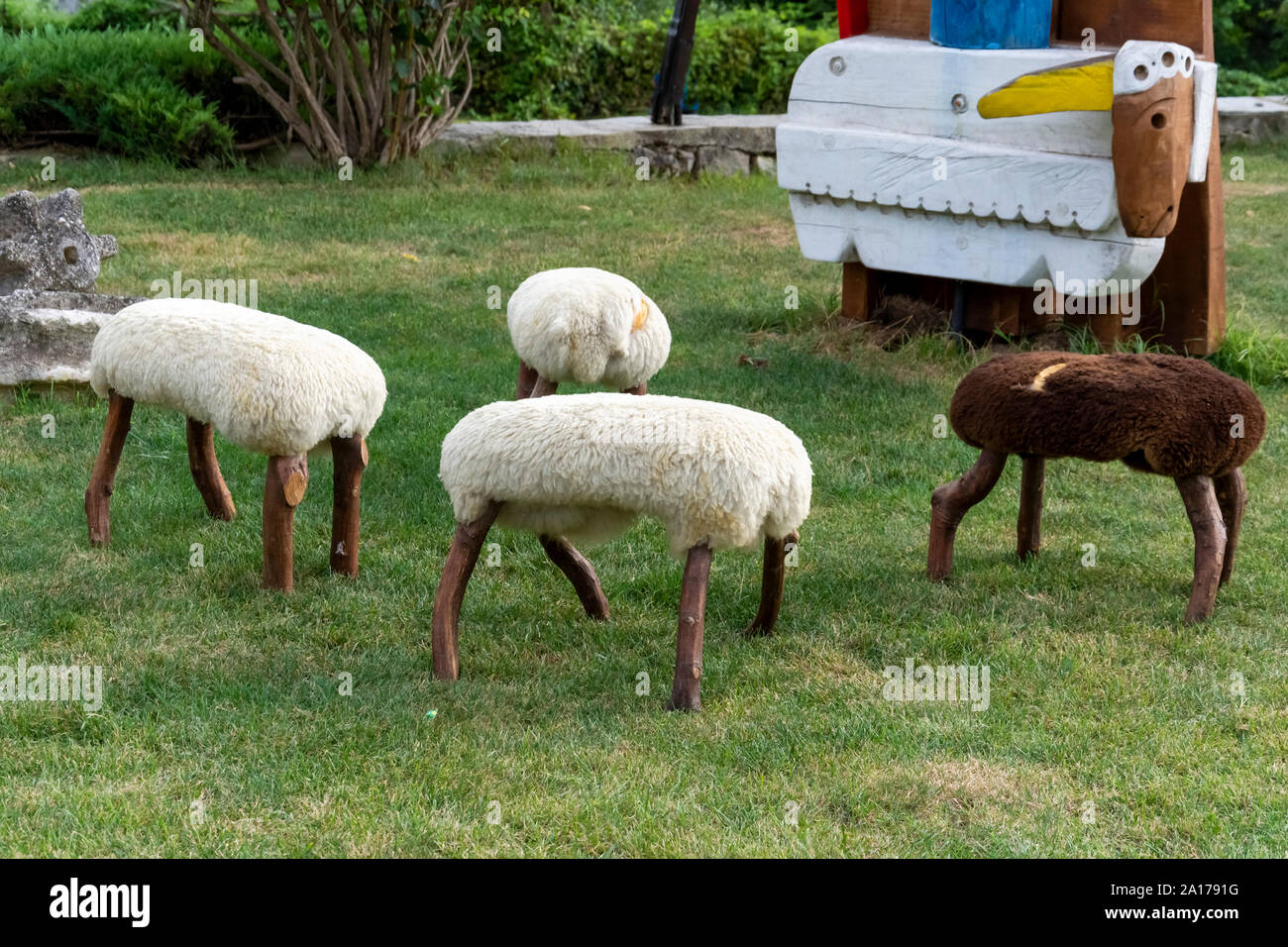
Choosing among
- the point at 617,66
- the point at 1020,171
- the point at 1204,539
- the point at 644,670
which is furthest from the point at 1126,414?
the point at 617,66

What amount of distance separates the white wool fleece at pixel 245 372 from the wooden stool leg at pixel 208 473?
48cm

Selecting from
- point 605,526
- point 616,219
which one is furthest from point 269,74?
point 605,526

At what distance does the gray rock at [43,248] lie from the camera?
753 centimetres

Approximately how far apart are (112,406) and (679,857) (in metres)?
3.01

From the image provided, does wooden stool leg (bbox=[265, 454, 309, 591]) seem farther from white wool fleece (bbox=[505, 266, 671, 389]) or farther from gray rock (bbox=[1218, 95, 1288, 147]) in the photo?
gray rock (bbox=[1218, 95, 1288, 147])

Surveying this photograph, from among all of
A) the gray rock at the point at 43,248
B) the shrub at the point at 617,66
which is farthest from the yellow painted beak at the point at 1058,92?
the shrub at the point at 617,66

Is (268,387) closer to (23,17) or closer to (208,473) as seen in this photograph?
(208,473)

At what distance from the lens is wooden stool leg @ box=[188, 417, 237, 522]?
18.1 feet

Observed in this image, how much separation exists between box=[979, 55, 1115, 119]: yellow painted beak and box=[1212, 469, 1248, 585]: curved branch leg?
2.55m

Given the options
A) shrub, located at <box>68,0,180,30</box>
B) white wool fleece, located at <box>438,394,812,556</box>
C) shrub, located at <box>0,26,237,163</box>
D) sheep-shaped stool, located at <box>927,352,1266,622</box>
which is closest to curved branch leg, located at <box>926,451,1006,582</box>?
sheep-shaped stool, located at <box>927,352,1266,622</box>

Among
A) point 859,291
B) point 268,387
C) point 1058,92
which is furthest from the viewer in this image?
point 859,291

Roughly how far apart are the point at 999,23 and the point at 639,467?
14.7 ft

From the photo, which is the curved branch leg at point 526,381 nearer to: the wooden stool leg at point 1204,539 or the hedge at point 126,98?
the wooden stool leg at point 1204,539

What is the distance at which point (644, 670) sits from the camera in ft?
14.5
